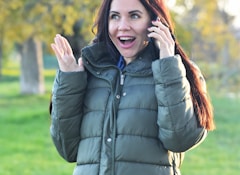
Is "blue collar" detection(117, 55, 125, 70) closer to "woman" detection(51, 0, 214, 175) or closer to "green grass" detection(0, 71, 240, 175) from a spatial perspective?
"woman" detection(51, 0, 214, 175)

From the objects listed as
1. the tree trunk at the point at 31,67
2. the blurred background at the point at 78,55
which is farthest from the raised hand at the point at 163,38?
the tree trunk at the point at 31,67

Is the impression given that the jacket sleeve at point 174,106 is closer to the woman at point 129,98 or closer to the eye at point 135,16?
the woman at point 129,98

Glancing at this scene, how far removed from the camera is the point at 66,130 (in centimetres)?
299

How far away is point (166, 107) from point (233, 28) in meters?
10.3

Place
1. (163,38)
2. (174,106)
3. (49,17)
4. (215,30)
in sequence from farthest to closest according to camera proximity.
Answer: (215,30) < (49,17) < (163,38) < (174,106)

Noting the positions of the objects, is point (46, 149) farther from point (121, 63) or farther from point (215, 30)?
point (121, 63)

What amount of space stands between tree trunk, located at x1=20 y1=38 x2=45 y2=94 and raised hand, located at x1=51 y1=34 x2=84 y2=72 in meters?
19.7

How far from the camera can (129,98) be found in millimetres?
2848

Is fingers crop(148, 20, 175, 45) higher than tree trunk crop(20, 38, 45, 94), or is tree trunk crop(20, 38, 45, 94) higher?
fingers crop(148, 20, 175, 45)

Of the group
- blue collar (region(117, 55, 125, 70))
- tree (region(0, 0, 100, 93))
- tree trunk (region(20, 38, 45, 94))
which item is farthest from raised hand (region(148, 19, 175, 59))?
tree trunk (region(20, 38, 45, 94))

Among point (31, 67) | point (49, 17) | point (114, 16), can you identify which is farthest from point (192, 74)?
point (31, 67)

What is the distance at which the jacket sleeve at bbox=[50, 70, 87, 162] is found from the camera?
296cm

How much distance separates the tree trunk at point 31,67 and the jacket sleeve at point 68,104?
19.8m

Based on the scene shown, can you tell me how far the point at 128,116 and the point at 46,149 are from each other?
8.31 meters
